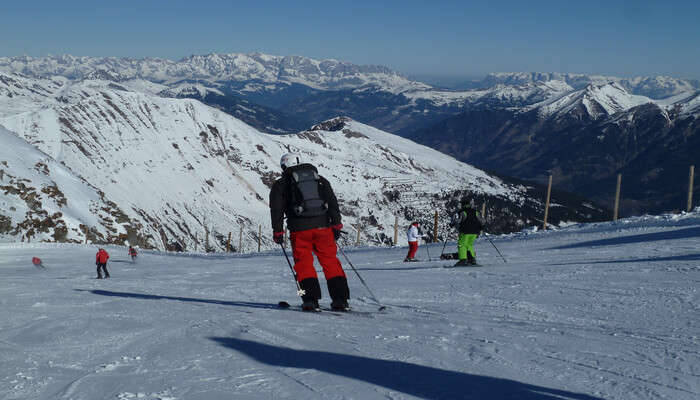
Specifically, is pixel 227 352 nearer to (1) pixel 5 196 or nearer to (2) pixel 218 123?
(1) pixel 5 196

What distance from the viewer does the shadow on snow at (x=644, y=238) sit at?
1652cm

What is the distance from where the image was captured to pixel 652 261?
11883 mm

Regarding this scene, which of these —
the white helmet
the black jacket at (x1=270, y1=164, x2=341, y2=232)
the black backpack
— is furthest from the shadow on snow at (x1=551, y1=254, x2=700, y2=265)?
the white helmet

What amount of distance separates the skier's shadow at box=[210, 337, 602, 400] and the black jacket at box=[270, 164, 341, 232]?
255cm

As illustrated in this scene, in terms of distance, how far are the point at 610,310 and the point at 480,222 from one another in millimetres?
7685

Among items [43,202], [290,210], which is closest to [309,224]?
[290,210]

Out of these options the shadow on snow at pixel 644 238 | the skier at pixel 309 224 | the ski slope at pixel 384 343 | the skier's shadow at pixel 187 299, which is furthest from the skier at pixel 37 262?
the shadow on snow at pixel 644 238

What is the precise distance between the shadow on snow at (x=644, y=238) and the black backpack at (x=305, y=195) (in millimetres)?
12764

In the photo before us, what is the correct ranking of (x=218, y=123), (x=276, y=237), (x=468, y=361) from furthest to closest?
(x=218, y=123)
(x=276, y=237)
(x=468, y=361)

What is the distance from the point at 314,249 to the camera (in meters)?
7.82

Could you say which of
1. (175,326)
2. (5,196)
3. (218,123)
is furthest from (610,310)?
(218,123)

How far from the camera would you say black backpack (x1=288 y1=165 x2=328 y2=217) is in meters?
7.59

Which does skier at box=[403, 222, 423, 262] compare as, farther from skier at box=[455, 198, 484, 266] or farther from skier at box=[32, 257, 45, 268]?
skier at box=[32, 257, 45, 268]

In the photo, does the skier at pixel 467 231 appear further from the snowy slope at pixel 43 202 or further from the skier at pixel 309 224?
the snowy slope at pixel 43 202
